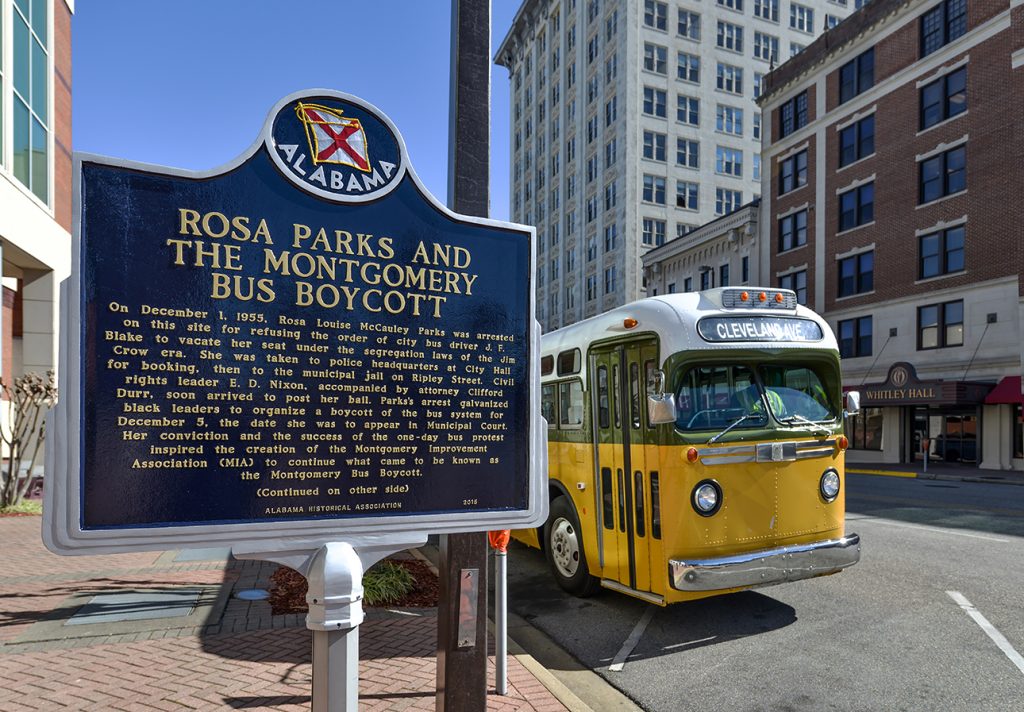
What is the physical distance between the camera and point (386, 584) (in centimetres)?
687

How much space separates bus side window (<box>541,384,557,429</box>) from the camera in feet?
28.0

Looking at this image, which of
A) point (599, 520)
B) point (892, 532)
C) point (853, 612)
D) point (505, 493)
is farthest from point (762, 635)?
point (892, 532)

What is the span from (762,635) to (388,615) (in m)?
3.39

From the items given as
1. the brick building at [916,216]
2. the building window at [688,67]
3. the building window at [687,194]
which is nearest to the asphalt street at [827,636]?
the brick building at [916,216]

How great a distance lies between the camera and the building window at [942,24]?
87.0ft

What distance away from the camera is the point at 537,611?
704 centimetres

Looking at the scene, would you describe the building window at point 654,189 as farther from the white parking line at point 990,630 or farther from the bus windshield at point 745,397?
the white parking line at point 990,630

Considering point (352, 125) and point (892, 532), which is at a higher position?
point (352, 125)

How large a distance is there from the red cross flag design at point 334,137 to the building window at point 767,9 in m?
58.5

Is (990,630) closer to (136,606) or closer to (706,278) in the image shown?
(136,606)

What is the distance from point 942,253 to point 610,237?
25461mm

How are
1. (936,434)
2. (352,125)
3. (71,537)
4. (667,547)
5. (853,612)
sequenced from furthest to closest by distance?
(936,434)
(853,612)
(667,547)
(352,125)
(71,537)

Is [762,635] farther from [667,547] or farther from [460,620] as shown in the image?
[460,620]

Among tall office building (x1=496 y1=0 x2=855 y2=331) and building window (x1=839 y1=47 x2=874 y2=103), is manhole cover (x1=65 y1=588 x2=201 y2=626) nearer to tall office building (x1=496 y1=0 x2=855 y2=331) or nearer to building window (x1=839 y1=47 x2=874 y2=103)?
building window (x1=839 y1=47 x2=874 y2=103)
